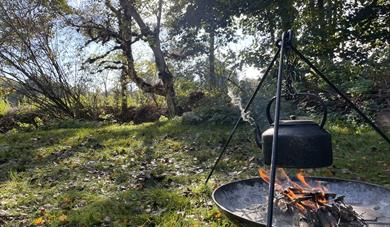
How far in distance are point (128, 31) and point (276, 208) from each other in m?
8.95

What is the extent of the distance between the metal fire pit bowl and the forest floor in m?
0.40

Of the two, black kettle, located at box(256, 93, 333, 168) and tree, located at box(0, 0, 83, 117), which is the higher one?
tree, located at box(0, 0, 83, 117)

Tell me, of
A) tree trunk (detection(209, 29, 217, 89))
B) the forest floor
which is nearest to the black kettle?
the forest floor

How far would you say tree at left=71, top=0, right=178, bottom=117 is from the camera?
987cm

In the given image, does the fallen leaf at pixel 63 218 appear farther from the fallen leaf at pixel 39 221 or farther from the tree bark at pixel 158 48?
the tree bark at pixel 158 48

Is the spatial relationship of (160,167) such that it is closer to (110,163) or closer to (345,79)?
(110,163)

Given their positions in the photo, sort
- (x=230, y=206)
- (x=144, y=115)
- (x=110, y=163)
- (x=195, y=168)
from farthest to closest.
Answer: (x=144, y=115)
(x=110, y=163)
(x=195, y=168)
(x=230, y=206)

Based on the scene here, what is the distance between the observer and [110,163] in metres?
4.77

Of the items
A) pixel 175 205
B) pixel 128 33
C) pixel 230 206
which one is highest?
pixel 128 33

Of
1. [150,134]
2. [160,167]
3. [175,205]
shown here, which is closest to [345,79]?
[150,134]

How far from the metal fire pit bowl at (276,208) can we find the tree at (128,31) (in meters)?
7.68

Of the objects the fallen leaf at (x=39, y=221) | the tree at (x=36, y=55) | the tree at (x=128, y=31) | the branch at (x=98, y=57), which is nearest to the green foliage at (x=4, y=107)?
the tree at (x=36, y=55)

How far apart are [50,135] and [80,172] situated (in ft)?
10.3

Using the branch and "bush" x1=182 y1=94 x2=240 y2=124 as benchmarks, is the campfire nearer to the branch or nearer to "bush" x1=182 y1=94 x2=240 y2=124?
"bush" x1=182 y1=94 x2=240 y2=124
